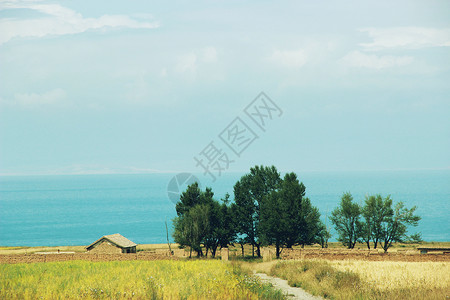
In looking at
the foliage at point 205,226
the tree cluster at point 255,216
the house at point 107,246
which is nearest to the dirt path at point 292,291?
the tree cluster at point 255,216

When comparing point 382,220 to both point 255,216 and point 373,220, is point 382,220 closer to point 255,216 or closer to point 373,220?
point 373,220

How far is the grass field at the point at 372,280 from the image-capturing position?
1917 cm

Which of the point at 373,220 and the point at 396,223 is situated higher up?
the point at 373,220

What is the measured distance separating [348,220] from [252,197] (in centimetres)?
1336

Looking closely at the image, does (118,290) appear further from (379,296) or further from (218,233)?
(218,233)

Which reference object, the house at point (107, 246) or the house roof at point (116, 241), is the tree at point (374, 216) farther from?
the house at point (107, 246)

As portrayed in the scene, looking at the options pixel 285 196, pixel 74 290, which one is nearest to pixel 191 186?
pixel 285 196

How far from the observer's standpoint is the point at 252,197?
55.9 metres

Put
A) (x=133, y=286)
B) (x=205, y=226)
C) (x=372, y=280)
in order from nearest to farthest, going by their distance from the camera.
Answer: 1. (x=133, y=286)
2. (x=372, y=280)
3. (x=205, y=226)

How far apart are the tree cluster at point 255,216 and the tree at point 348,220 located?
5104mm

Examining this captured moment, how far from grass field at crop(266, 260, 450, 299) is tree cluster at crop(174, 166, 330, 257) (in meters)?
20.6

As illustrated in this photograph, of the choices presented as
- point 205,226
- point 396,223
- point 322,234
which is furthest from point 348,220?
point 205,226

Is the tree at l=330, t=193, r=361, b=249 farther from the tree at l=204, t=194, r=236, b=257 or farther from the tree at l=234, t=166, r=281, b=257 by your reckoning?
the tree at l=204, t=194, r=236, b=257

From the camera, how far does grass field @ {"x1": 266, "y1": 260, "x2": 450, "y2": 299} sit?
19.2 meters
